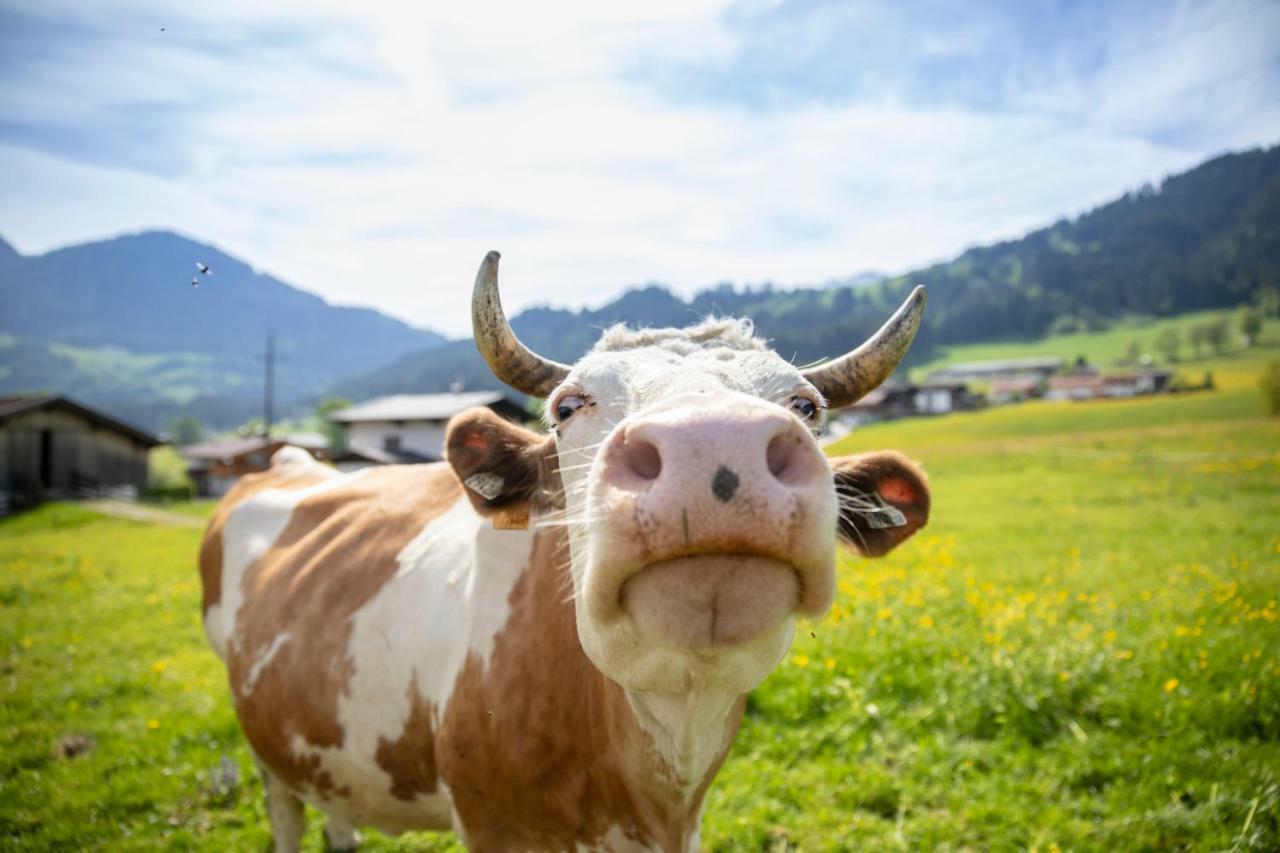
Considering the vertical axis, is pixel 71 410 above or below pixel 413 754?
above

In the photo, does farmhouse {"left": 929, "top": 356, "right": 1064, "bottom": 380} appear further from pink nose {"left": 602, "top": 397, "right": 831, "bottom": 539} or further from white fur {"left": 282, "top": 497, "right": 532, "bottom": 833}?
pink nose {"left": 602, "top": 397, "right": 831, "bottom": 539}

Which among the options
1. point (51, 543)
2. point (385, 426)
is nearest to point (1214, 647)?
point (51, 543)

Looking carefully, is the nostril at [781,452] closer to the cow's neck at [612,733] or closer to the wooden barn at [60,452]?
the cow's neck at [612,733]

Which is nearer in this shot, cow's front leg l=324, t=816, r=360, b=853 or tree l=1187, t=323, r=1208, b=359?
cow's front leg l=324, t=816, r=360, b=853

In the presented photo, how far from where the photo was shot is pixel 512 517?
8.82 feet

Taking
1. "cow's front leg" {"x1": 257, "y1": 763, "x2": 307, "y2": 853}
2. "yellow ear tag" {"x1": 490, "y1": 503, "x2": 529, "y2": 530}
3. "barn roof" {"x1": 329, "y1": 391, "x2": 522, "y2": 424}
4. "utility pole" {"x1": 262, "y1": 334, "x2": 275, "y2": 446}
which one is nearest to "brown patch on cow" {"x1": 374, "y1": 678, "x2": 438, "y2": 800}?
"yellow ear tag" {"x1": 490, "y1": 503, "x2": 529, "y2": 530}

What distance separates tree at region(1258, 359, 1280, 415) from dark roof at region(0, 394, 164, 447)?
223 feet

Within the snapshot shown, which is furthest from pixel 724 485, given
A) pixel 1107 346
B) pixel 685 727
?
pixel 1107 346

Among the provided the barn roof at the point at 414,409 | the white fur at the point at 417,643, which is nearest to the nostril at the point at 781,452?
the white fur at the point at 417,643

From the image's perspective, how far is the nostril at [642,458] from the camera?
1.56 metres

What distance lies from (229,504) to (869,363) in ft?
16.4

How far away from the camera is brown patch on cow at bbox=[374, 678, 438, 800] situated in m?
2.96

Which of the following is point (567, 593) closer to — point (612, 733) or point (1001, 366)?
point (612, 733)

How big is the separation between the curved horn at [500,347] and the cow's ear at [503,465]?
212 millimetres
